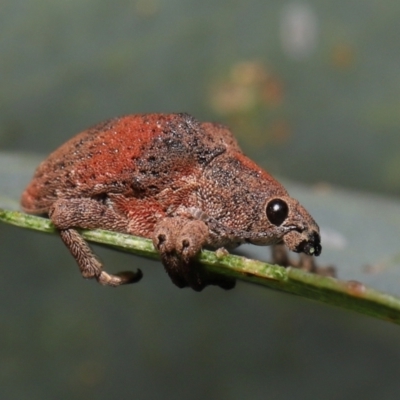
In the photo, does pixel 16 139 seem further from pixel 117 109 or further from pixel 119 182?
pixel 119 182

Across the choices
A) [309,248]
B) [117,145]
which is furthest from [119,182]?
[309,248]

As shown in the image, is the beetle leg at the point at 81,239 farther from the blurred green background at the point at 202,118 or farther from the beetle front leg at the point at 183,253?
the blurred green background at the point at 202,118

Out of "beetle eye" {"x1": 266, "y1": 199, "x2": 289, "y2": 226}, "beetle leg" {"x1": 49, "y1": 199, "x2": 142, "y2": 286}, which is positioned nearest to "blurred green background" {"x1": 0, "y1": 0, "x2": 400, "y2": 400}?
"beetle leg" {"x1": 49, "y1": 199, "x2": 142, "y2": 286}

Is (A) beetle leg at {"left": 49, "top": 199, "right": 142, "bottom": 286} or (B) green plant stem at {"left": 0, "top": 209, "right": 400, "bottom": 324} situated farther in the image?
(A) beetle leg at {"left": 49, "top": 199, "right": 142, "bottom": 286}

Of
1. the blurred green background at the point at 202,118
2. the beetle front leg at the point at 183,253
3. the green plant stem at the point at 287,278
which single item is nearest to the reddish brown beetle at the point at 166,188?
the beetle front leg at the point at 183,253

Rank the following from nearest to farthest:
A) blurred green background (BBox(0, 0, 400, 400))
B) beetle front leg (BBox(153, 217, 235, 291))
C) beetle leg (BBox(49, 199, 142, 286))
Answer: beetle front leg (BBox(153, 217, 235, 291)), beetle leg (BBox(49, 199, 142, 286)), blurred green background (BBox(0, 0, 400, 400))

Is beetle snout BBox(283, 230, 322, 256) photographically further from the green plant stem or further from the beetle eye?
the green plant stem
